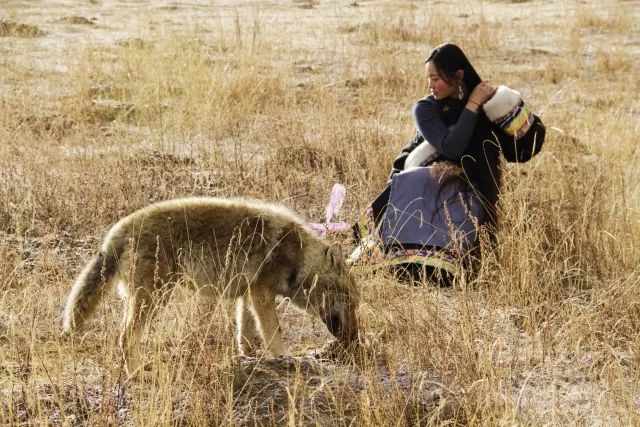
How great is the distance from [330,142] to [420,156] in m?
1.82

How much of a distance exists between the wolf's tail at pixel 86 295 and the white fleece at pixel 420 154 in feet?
7.23

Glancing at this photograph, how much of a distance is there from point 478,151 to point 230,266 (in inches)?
71.7

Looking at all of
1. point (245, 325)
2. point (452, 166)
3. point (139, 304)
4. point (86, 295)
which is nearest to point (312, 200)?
point (452, 166)

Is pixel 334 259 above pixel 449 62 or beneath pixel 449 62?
beneath

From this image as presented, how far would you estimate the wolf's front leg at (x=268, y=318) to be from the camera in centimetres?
415

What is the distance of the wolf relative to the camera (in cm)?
391

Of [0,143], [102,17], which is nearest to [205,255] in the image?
[0,143]

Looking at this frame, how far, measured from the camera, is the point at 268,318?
420cm

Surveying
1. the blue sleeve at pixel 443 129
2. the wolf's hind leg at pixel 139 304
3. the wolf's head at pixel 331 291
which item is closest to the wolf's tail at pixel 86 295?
the wolf's hind leg at pixel 139 304

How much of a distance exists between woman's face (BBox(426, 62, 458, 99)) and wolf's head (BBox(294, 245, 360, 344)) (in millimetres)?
1424

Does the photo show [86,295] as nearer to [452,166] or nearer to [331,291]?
[331,291]

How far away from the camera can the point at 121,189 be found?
6.07 meters

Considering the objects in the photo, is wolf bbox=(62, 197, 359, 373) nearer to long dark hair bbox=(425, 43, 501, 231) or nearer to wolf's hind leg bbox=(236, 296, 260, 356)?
wolf's hind leg bbox=(236, 296, 260, 356)

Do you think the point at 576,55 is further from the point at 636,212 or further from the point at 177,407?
the point at 177,407
